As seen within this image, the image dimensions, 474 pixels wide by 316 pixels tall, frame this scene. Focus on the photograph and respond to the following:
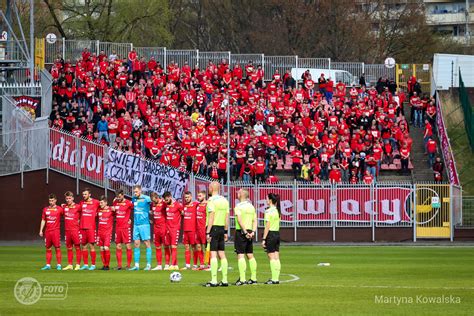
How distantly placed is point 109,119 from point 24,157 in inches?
255

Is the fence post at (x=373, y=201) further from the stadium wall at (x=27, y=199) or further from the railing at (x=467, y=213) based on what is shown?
the stadium wall at (x=27, y=199)

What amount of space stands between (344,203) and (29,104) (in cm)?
1551

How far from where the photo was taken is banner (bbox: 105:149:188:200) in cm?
5244

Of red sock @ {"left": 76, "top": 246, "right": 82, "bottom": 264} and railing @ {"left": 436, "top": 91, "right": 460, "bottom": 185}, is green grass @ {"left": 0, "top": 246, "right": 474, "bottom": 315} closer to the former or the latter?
red sock @ {"left": 76, "top": 246, "right": 82, "bottom": 264}

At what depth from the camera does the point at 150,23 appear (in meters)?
87.1

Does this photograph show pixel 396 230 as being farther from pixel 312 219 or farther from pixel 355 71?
pixel 355 71

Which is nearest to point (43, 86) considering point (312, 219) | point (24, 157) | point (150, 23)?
point (24, 157)

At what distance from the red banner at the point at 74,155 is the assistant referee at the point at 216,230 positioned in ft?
81.4

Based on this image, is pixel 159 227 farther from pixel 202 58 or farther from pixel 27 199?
pixel 202 58
